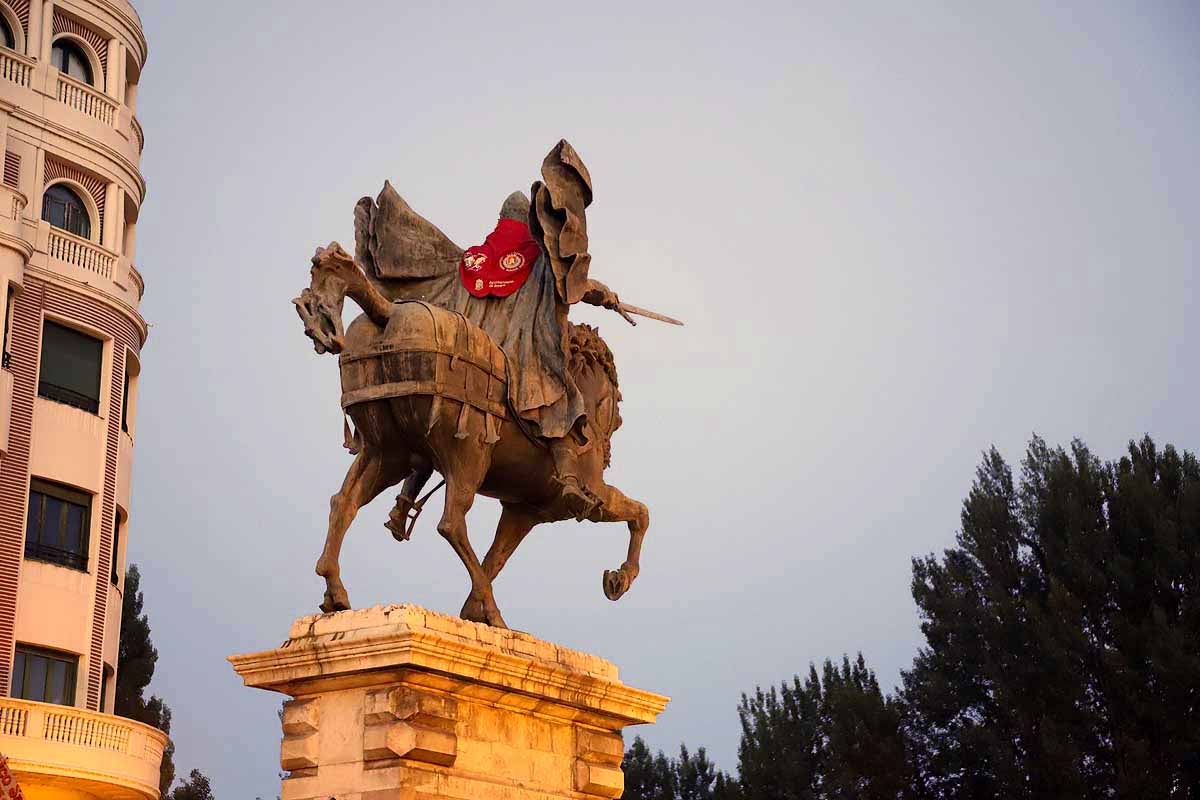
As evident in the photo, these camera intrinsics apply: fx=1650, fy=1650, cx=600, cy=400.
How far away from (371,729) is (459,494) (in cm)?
156

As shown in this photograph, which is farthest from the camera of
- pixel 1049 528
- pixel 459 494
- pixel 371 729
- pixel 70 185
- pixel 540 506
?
pixel 1049 528

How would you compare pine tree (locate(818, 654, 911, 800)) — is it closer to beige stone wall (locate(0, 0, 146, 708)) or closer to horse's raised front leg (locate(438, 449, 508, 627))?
beige stone wall (locate(0, 0, 146, 708))

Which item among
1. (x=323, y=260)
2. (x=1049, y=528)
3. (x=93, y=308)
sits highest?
(x=93, y=308)

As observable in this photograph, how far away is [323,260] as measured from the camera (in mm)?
9547

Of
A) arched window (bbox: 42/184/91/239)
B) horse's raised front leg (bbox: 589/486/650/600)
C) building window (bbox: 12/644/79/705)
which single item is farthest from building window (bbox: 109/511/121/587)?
horse's raised front leg (bbox: 589/486/650/600)

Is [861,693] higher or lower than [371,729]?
higher

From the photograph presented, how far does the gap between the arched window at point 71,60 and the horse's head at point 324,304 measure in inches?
823

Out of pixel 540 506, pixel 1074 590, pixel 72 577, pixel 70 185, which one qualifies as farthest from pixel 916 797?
pixel 540 506

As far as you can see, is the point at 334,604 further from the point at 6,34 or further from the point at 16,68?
the point at 6,34

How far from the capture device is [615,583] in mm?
11398

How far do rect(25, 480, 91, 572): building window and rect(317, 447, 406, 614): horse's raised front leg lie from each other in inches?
700

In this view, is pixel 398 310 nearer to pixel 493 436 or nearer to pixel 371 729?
pixel 493 436

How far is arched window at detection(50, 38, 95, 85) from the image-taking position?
28750 millimetres

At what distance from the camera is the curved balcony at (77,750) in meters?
23.7
